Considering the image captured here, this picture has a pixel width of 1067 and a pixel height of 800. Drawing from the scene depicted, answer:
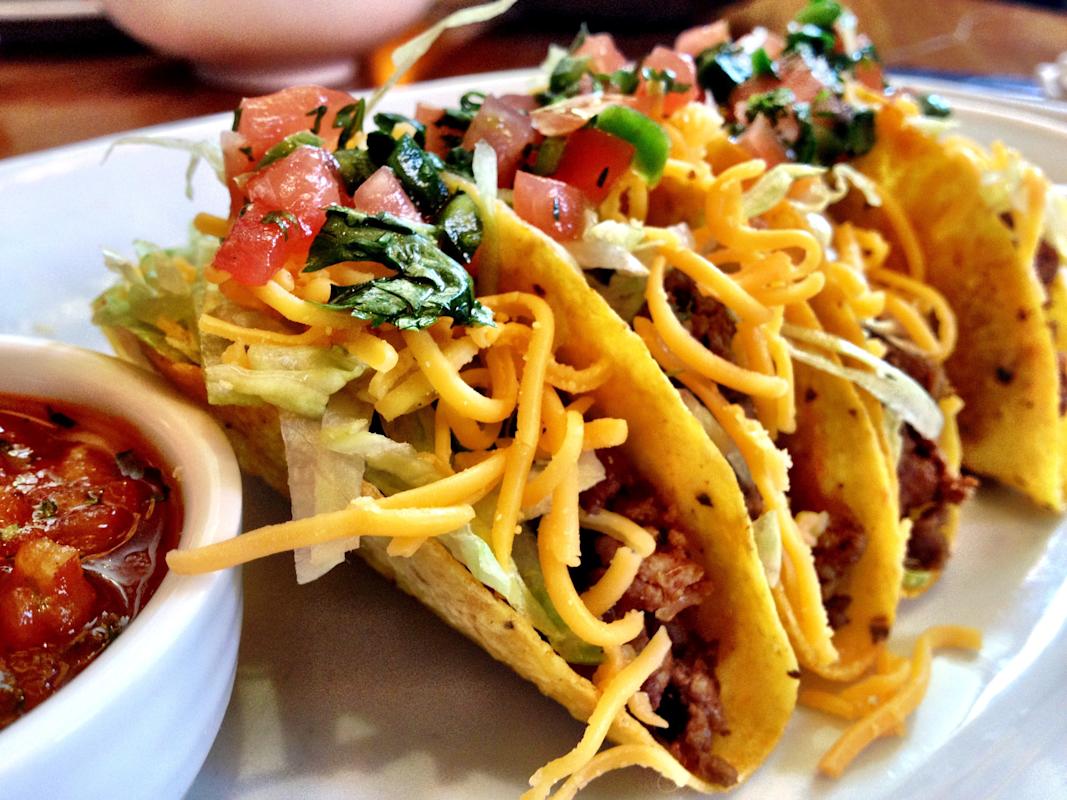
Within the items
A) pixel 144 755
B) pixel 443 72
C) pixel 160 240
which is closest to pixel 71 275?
pixel 160 240

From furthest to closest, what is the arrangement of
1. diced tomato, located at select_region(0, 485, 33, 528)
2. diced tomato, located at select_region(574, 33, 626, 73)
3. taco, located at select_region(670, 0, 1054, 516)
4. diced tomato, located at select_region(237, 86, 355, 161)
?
diced tomato, located at select_region(574, 33, 626, 73) < taco, located at select_region(670, 0, 1054, 516) < diced tomato, located at select_region(237, 86, 355, 161) < diced tomato, located at select_region(0, 485, 33, 528)

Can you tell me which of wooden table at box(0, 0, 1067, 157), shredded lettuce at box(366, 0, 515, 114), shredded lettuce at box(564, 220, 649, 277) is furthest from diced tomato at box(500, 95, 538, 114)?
wooden table at box(0, 0, 1067, 157)

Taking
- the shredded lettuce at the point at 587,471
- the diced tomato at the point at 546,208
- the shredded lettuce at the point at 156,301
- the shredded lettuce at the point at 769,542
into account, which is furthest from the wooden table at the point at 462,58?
the shredded lettuce at the point at 769,542

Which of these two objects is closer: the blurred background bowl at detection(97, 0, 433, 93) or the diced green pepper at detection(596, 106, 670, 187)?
the diced green pepper at detection(596, 106, 670, 187)

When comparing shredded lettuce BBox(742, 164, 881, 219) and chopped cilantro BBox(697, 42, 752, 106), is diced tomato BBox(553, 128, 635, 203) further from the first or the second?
chopped cilantro BBox(697, 42, 752, 106)

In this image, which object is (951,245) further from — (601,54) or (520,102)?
(520,102)

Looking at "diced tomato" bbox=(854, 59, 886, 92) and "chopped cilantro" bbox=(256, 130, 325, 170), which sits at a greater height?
"chopped cilantro" bbox=(256, 130, 325, 170)

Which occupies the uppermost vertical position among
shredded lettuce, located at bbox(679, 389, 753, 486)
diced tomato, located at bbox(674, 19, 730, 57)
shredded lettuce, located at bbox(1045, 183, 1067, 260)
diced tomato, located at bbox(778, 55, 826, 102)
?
diced tomato, located at bbox(674, 19, 730, 57)

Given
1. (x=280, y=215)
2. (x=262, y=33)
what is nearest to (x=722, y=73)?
(x=280, y=215)
